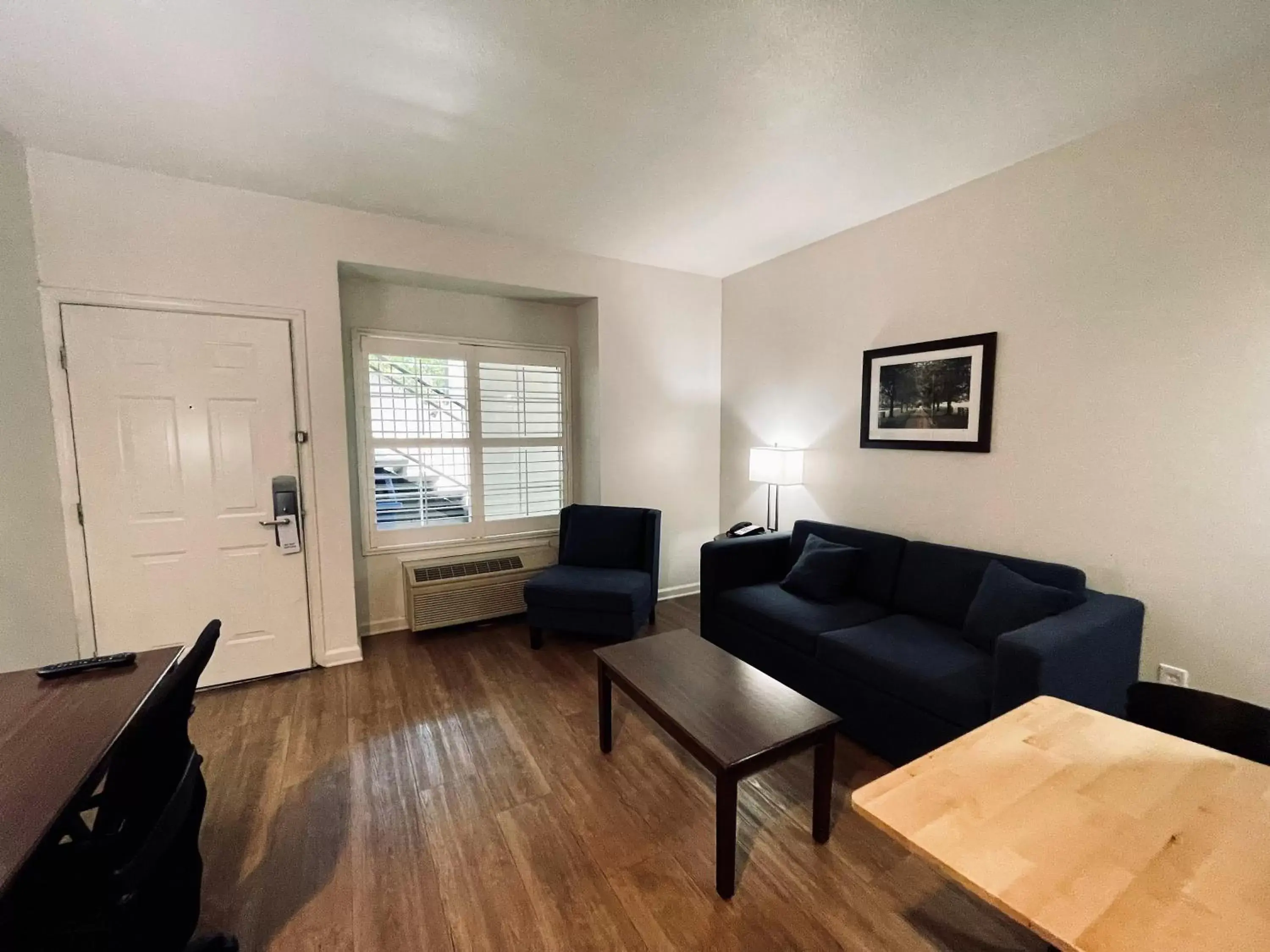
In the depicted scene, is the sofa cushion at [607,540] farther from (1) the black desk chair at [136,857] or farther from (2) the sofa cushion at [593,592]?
(1) the black desk chair at [136,857]

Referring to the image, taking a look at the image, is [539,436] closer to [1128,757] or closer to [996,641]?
[996,641]

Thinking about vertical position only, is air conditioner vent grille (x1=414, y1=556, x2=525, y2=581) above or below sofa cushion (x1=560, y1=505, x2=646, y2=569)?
below

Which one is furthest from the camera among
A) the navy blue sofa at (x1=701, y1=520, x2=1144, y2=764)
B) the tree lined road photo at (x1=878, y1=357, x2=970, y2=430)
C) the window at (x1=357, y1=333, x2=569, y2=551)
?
the window at (x1=357, y1=333, x2=569, y2=551)

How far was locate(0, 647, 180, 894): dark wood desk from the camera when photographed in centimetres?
88

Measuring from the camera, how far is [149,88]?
1.87m

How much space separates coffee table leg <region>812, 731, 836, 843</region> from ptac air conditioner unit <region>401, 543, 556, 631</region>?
7.41ft

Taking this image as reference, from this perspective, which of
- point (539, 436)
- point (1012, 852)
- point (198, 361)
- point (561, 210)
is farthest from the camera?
point (539, 436)

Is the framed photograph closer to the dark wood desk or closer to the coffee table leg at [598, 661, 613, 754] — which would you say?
the coffee table leg at [598, 661, 613, 754]

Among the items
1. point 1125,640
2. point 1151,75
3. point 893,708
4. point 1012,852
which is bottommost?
point 893,708

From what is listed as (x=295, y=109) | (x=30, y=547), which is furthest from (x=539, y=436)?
(x=30, y=547)

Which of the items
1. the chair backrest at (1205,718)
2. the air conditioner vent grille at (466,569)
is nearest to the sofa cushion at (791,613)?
the chair backrest at (1205,718)

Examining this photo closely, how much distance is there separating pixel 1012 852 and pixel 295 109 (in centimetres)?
307

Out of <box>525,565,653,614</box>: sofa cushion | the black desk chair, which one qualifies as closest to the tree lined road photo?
<box>525,565,653,614</box>: sofa cushion

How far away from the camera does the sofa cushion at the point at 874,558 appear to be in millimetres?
2812
